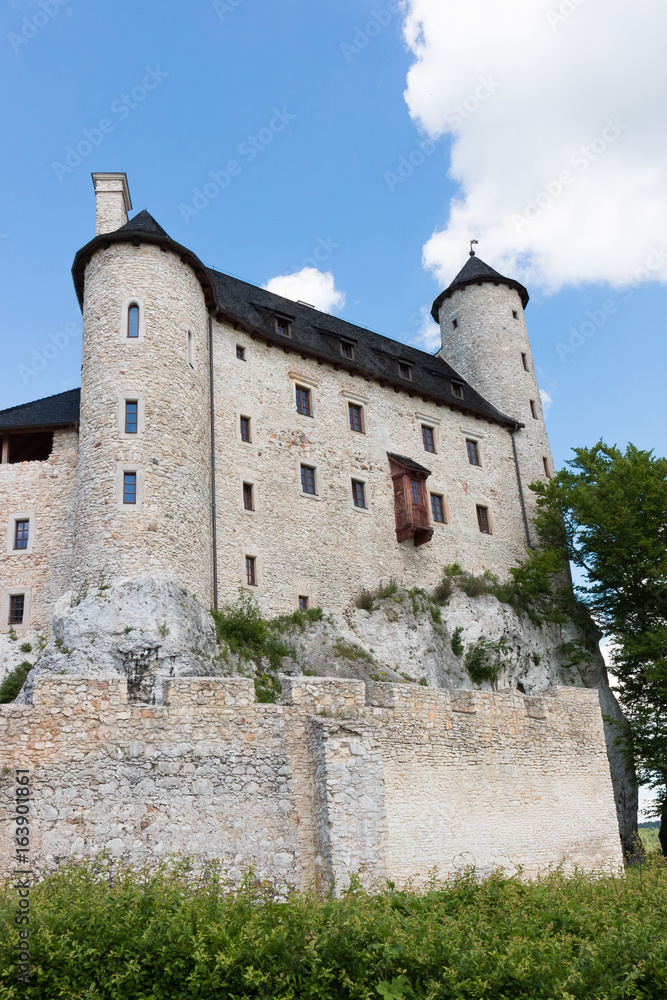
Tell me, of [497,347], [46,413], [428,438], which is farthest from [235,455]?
[497,347]

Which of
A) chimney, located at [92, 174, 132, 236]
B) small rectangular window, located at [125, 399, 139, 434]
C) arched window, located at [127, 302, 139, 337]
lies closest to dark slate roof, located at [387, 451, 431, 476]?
arched window, located at [127, 302, 139, 337]

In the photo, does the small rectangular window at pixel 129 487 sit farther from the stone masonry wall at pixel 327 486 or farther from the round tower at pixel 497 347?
the round tower at pixel 497 347

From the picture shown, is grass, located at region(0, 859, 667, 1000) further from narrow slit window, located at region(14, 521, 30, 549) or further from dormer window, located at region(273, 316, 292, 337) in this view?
dormer window, located at region(273, 316, 292, 337)

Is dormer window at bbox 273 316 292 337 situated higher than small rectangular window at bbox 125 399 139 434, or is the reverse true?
dormer window at bbox 273 316 292 337

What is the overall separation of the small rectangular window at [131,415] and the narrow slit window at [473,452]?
648 inches

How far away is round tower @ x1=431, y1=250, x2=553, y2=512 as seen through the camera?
39.1 m

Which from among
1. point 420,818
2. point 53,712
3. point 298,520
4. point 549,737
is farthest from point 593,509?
point 53,712

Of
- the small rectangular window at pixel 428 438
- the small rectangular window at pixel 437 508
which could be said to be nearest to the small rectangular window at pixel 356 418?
the small rectangular window at pixel 428 438

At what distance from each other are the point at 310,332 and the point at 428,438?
6.54 meters

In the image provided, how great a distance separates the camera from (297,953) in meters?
8.00

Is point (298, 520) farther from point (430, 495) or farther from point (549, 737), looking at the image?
point (549, 737)

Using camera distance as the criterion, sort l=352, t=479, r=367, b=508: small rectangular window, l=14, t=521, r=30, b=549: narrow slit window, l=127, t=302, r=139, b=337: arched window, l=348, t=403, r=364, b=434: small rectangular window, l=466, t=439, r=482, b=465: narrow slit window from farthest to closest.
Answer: l=466, t=439, r=482, b=465: narrow slit window < l=348, t=403, r=364, b=434: small rectangular window < l=352, t=479, r=367, b=508: small rectangular window < l=14, t=521, r=30, b=549: narrow slit window < l=127, t=302, r=139, b=337: arched window

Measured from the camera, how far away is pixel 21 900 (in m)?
8.45

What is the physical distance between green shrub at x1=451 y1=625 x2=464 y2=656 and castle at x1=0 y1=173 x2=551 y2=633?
2390mm
